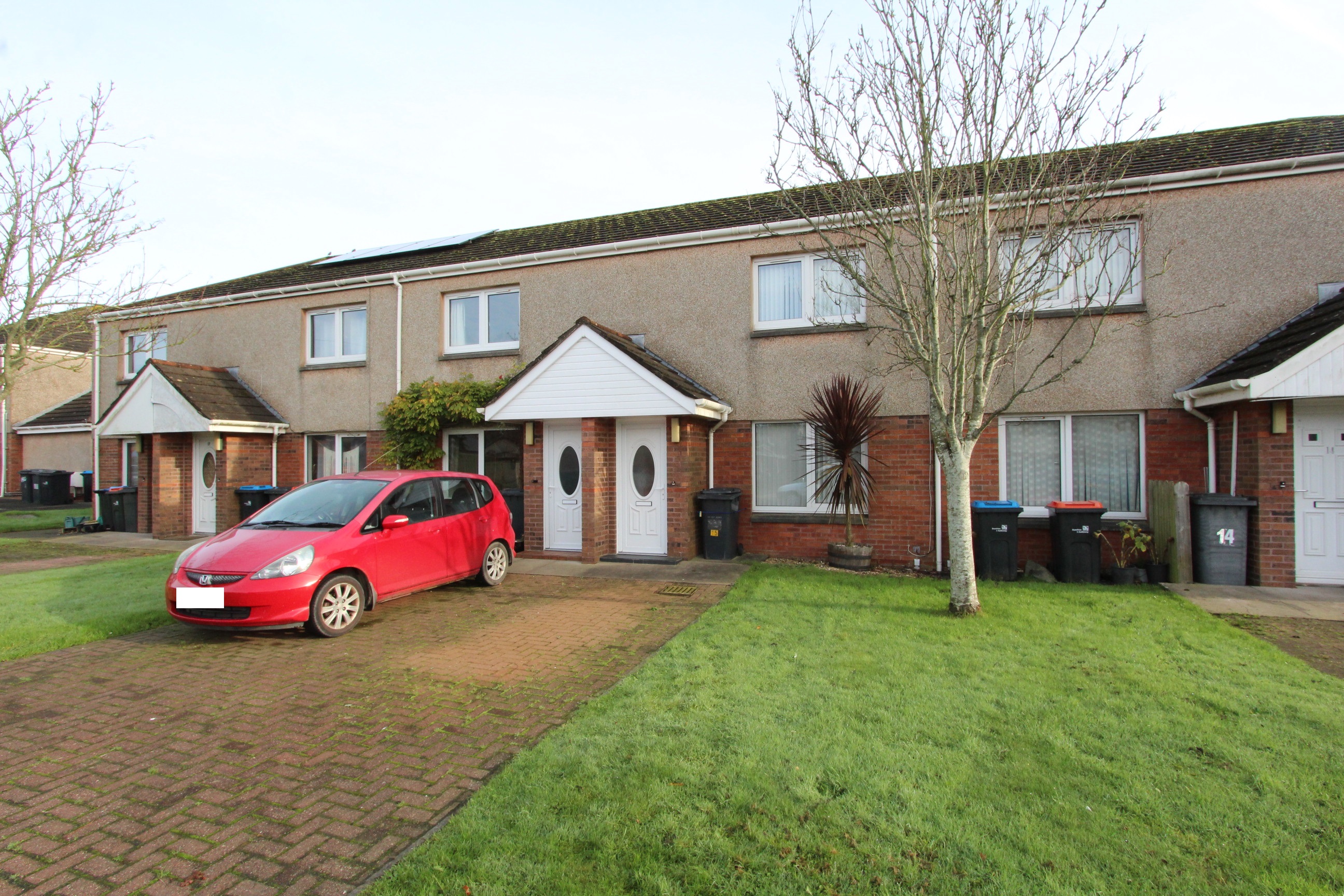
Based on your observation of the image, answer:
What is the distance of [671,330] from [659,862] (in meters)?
9.19

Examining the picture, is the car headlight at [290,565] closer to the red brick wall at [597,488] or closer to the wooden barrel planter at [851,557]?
the red brick wall at [597,488]

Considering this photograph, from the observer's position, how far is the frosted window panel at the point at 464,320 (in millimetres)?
12852

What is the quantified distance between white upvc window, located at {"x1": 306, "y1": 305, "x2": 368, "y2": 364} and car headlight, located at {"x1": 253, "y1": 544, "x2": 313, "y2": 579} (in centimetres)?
813

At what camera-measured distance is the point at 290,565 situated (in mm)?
6004

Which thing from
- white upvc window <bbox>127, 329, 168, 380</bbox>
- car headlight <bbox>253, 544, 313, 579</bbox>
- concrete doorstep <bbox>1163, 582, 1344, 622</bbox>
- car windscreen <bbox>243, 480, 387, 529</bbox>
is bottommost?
concrete doorstep <bbox>1163, 582, 1344, 622</bbox>

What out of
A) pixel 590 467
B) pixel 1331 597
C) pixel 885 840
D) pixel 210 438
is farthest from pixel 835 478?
pixel 210 438

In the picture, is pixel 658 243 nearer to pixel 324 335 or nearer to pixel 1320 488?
pixel 324 335

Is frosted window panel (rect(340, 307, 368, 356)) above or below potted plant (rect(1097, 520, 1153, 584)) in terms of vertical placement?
above

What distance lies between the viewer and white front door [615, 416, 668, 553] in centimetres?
1055

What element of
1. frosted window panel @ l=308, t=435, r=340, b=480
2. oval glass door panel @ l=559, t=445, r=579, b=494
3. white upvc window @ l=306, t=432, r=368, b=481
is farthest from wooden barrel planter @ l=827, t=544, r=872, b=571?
frosted window panel @ l=308, t=435, r=340, b=480

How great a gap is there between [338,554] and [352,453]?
8.17 m

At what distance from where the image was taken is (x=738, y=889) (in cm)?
258

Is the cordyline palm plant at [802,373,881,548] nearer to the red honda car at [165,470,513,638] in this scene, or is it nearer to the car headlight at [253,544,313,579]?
the red honda car at [165,470,513,638]

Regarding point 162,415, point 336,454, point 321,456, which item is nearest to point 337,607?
point 336,454
